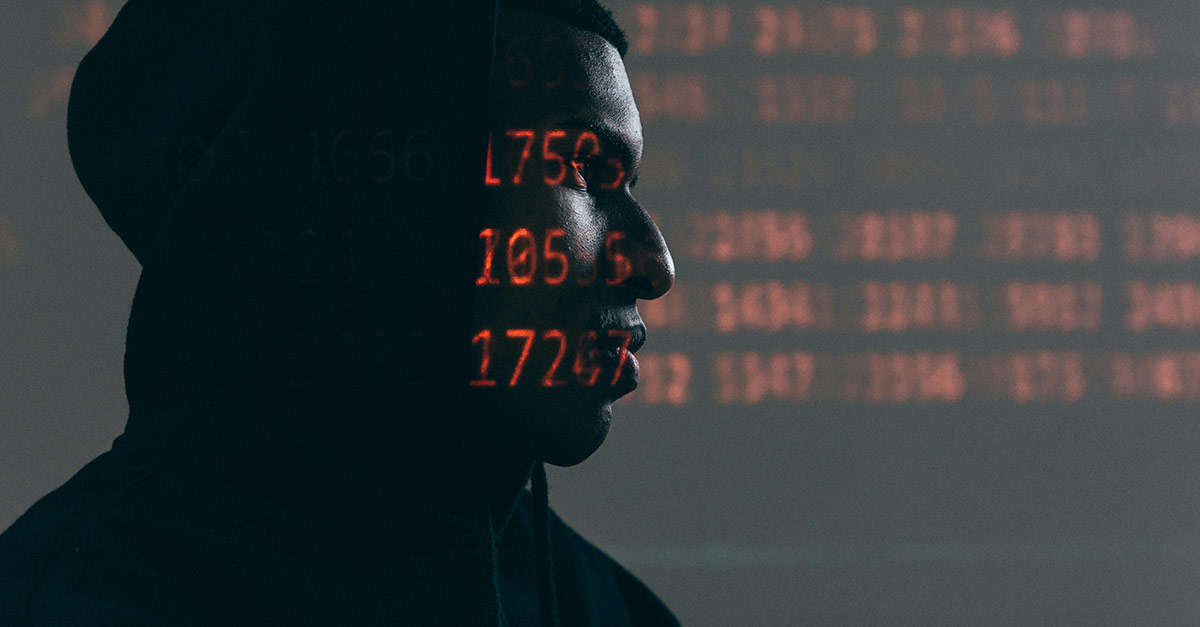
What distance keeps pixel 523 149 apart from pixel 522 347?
0.16 metres

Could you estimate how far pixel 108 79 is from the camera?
2.76ft

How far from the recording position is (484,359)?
2.49ft

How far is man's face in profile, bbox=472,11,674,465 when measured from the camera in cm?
76

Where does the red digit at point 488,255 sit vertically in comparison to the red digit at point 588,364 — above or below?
above

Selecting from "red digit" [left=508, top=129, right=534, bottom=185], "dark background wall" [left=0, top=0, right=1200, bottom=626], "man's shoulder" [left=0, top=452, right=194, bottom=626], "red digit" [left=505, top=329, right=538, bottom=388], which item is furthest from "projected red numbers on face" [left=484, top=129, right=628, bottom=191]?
"dark background wall" [left=0, top=0, right=1200, bottom=626]

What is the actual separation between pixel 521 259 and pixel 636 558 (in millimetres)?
3197

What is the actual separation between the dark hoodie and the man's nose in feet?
0.43

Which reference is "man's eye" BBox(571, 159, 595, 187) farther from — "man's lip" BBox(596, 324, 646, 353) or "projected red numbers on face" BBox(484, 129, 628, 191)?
"man's lip" BBox(596, 324, 646, 353)

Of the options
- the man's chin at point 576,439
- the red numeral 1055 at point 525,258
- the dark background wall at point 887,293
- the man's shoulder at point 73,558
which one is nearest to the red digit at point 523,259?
the red numeral 1055 at point 525,258

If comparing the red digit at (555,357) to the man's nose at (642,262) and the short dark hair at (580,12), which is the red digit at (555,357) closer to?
the man's nose at (642,262)

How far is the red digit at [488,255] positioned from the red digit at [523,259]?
0.04ft

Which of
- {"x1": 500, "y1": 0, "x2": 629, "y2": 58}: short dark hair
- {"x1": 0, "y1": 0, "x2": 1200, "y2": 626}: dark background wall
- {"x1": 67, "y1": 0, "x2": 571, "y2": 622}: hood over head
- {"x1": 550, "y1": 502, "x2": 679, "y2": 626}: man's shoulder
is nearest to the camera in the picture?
{"x1": 67, "y1": 0, "x2": 571, "y2": 622}: hood over head

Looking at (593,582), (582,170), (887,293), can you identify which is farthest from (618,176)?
(887,293)

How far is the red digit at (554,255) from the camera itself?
0.76m
